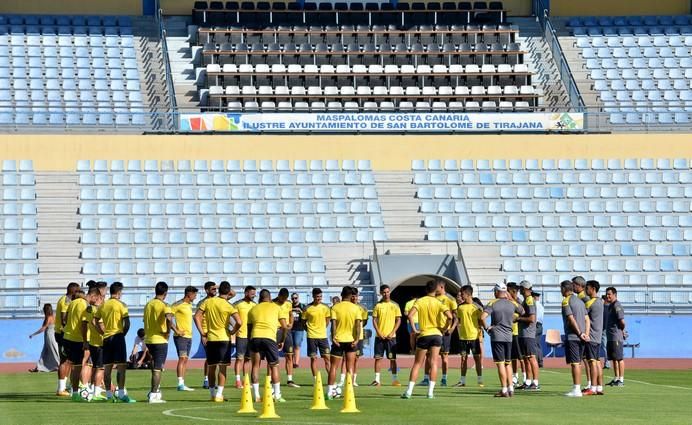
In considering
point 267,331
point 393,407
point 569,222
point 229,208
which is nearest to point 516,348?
point 393,407

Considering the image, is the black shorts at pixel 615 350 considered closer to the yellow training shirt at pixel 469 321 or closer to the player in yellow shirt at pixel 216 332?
the yellow training shirt at pixel 469 321

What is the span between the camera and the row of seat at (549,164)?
4066 centimetres

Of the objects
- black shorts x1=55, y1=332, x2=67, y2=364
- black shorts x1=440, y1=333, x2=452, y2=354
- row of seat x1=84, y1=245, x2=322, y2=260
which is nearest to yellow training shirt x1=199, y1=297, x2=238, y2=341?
black shorts x1=55, y1=332, x2=67, y2=364

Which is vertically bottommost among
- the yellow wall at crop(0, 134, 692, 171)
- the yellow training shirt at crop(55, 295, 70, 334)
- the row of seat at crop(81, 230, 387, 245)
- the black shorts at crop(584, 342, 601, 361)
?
the black shorts at crop(584, 342, 601, 361)

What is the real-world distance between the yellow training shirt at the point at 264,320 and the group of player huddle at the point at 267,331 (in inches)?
0.6

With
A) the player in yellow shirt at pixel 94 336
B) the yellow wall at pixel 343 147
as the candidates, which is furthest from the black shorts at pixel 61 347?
the yellow wall at pixel 343 147

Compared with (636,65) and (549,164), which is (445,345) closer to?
(549,164)

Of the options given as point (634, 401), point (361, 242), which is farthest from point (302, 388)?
point (361, 242)

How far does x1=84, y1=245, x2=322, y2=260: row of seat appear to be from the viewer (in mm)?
36781

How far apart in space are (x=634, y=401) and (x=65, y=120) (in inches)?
935

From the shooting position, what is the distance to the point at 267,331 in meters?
20.7

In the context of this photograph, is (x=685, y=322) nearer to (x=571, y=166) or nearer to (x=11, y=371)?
(x=571, y=166)

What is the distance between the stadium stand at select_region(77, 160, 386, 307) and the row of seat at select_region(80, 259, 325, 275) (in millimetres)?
26

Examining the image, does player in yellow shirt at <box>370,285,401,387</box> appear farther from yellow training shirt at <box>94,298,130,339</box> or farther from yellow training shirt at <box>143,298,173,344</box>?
yellow training shirt at <box>94,298,130,339</box>
